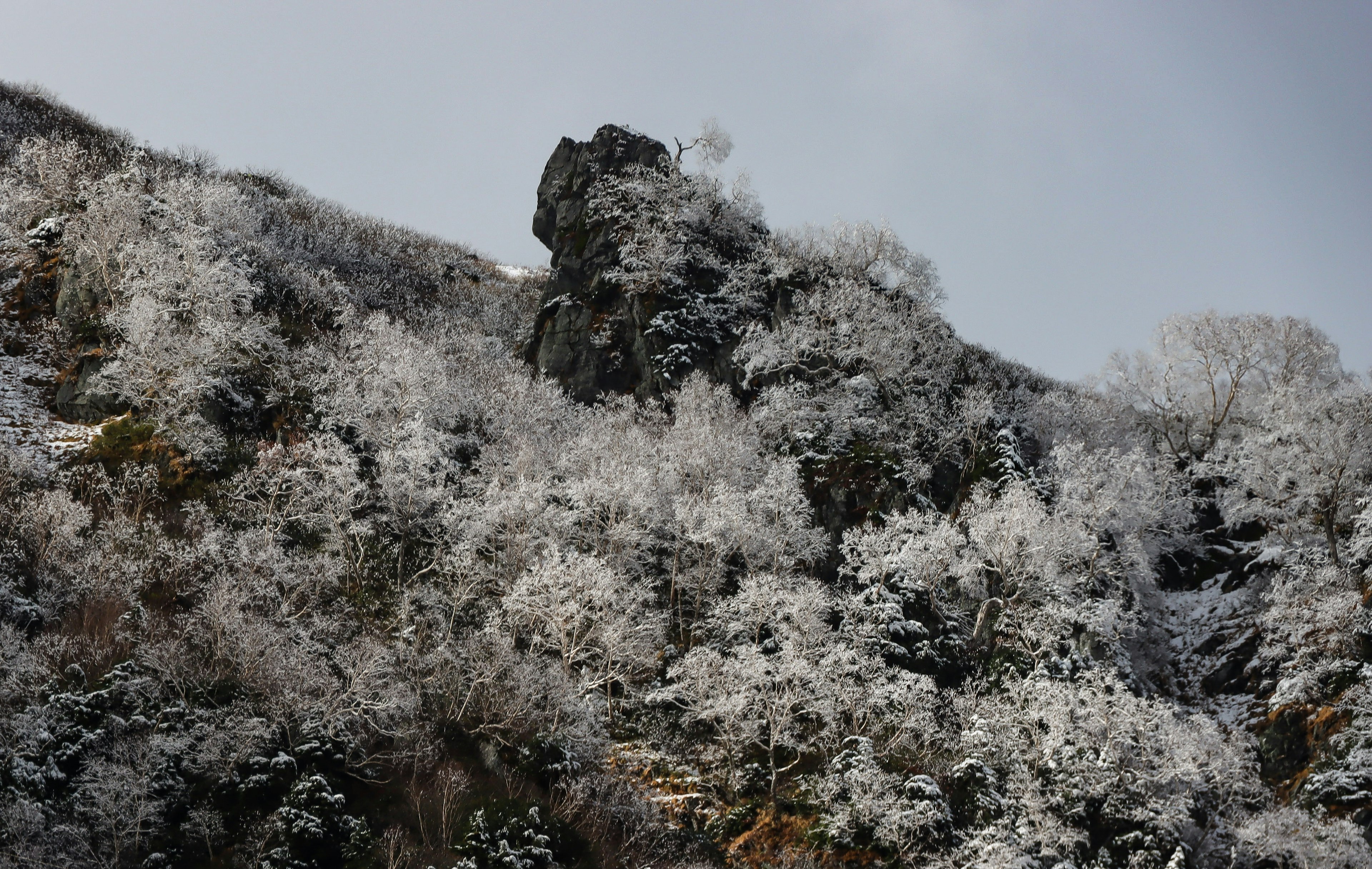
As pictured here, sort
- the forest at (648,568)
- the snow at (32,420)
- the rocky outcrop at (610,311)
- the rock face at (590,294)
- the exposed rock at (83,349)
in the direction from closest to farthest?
the forest at (648,568) < the snow at (32,420) < the exposed rock at (83,349) < the rocky outcrop at (610,311) < the rock face at (590,294)

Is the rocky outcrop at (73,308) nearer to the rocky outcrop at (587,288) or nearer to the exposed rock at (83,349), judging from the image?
the exposed rock at (83,349)

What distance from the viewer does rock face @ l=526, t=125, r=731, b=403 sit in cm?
5953

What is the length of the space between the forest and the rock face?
14.2 inches

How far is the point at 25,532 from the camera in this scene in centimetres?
3161

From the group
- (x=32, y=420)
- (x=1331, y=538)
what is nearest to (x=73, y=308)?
(x=32, y=420)

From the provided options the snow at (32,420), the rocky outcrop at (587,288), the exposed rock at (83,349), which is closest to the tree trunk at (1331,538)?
the rocky outcrop at (587,288)

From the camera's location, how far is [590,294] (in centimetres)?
6319

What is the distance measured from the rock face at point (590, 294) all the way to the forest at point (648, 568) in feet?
1.18

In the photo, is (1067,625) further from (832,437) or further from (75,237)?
(75,237)

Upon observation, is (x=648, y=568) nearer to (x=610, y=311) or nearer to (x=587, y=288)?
(x=610, y=311)

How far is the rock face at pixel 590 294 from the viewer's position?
2344 inches

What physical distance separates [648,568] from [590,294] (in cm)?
2656

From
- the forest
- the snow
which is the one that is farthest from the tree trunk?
the snow

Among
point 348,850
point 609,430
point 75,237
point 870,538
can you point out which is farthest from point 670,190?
point 348,850
